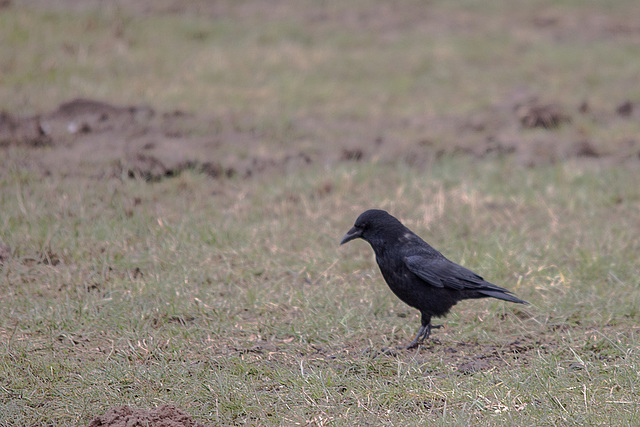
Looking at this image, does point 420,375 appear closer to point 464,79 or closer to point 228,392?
point 228,392

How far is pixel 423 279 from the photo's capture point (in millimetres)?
4648

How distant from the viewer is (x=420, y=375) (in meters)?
4.25

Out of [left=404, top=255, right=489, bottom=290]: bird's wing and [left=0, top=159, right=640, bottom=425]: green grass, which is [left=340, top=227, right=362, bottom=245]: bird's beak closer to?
[left=404, top=255, right=489, bottom=290]: bird's wing

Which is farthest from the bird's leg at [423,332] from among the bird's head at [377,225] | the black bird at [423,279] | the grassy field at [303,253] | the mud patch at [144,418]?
the mud patch at [144,418]

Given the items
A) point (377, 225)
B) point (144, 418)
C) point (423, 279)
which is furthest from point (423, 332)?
point (144, 418)

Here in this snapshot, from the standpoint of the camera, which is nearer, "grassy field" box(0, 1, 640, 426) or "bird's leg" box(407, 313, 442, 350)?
"grassy field" box(0, 1, 640, 426)

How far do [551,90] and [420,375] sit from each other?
297 inches

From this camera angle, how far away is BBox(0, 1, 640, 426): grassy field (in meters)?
3.99

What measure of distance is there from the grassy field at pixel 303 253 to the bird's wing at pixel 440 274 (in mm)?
426

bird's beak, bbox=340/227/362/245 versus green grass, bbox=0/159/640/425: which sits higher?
bird's beak, bbox=340/227/362/245

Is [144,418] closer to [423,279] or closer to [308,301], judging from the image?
[308,301]

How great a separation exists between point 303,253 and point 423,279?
5.27 ft

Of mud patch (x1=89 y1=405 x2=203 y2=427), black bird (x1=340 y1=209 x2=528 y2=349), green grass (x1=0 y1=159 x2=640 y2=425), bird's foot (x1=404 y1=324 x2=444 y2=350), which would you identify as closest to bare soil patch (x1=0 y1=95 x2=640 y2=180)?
green grass (x1=0 y1=159 x2=640 y2=425)

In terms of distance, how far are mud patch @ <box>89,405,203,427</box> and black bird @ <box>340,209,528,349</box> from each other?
166 cm
